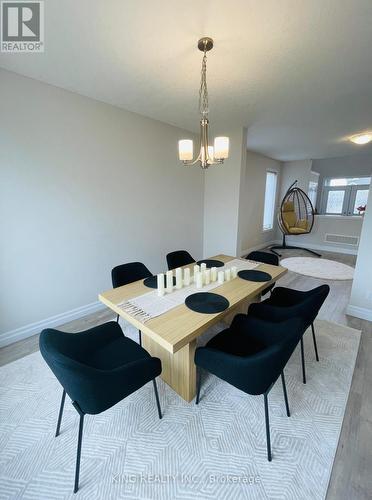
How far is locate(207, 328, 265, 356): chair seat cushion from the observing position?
145 centimetres

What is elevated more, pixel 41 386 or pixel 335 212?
pixel 335 212

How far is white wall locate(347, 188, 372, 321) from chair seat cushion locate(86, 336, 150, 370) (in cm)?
264

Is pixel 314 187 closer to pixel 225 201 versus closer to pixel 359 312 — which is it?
pixel 225 201

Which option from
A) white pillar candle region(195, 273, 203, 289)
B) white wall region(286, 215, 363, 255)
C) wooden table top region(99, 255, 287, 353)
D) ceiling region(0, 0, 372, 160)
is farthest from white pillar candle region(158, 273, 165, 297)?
white wall region(286, 215, 363, 255)

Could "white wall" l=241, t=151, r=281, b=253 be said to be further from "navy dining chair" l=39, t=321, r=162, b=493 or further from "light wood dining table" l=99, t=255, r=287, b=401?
"navy dining chair" l=39, t=321, r=162, b=493

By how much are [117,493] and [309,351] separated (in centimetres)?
181

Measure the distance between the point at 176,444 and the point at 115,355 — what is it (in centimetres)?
62

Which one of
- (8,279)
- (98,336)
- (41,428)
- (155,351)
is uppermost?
(8,279)

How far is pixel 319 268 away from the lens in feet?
14.3

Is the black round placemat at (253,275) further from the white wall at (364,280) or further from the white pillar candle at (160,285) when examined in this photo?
the white wall at (364,280)

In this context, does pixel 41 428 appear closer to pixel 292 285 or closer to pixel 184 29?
pixel 184 29

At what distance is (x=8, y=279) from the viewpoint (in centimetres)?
207

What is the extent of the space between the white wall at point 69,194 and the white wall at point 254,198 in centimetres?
239

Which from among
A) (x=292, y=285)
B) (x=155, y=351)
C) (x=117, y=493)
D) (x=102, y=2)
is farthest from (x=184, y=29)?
(x=292, y=285)
